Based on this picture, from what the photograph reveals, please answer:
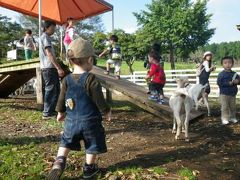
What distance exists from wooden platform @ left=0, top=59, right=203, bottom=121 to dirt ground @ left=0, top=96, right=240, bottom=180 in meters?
0.32

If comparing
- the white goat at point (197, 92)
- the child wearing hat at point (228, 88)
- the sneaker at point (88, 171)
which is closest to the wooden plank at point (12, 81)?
the white goat at point (197, 92)

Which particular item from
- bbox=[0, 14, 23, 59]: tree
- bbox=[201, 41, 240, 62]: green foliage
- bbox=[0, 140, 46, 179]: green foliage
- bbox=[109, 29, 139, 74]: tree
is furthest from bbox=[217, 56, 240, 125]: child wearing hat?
bbox=[201, 41, 240, 62]: green foliage

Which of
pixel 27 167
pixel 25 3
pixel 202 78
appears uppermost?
pixel 25 3

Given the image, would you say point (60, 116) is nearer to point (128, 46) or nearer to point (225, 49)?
point (128, 46)

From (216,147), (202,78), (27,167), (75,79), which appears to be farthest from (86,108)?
(202,78)

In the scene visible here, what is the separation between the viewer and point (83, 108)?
459 cm

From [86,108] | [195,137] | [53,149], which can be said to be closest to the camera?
[86,108]

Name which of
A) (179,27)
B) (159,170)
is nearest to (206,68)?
(159,170)

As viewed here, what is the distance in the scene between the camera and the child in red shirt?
930cm

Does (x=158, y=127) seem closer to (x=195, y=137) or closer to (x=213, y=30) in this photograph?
(x=195, y=137)

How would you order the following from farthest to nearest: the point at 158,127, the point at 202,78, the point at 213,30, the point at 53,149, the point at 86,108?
1. the point at 213,30
2. the point at 202,78
3. the point at 158,127
4. the point at 53,149
5. the point at 86,108

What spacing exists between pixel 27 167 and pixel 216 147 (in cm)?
300

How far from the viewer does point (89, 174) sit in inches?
184

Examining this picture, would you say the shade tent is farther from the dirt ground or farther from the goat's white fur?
the goat's white fur
